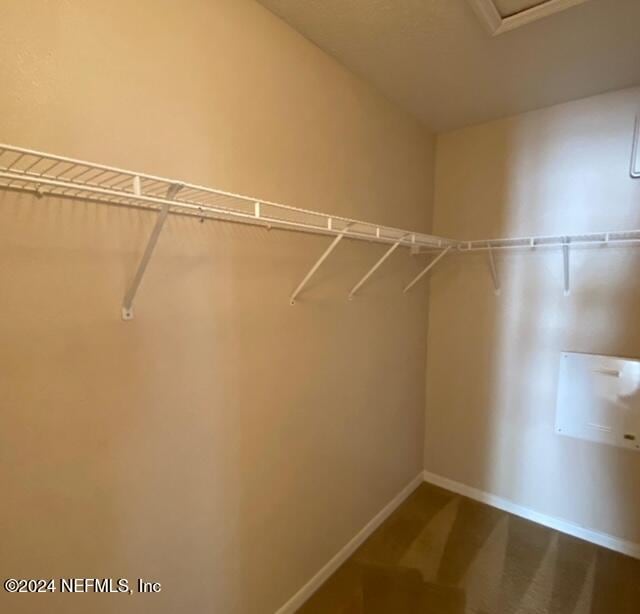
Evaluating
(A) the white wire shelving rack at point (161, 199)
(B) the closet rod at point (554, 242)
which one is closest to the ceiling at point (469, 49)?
(A) the white wire shelving rack at point (161, 199)

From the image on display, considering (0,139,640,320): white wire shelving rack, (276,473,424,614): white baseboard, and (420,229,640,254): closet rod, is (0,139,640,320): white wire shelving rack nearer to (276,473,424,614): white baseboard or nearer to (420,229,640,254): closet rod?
(420,229,640,254): closet rod

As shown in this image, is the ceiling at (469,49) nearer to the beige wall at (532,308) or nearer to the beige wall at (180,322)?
the beige wall at (180,322)

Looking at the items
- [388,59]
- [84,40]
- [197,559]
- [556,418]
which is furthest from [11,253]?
[556,418]

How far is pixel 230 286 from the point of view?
1257mm

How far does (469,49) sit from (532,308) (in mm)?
1459

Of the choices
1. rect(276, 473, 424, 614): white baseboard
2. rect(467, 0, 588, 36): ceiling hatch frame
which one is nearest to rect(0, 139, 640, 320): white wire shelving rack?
rect(467, 0, 588, 36): ceiling hatch frame

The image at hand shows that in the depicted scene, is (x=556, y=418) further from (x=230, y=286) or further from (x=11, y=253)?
(x=11, y=253)

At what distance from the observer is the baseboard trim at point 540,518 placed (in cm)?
198

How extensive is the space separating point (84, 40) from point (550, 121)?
229 centimetres

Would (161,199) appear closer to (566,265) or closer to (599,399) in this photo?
(566,265)

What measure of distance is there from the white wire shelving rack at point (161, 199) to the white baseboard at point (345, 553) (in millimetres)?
1392

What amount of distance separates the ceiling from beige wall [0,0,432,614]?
0.48 ft

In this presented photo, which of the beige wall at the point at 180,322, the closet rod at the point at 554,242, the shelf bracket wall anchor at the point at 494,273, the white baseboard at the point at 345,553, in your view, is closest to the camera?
the beige wall at the point at 180,322

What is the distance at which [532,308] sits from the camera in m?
2.16
